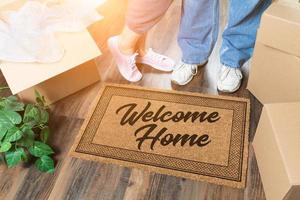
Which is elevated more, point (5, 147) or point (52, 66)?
point (52, 66)

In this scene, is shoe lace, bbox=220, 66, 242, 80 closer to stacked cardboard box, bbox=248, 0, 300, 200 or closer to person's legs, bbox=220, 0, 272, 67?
person's legs, bbox=220, 0, 272, 67

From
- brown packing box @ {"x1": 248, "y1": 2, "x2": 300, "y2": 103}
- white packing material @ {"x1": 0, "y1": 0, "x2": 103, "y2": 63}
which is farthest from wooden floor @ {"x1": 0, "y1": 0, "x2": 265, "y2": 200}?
Answer: white packing material @ {"x1": 0, "y1": 0, "x2": 103, "y2": 63}

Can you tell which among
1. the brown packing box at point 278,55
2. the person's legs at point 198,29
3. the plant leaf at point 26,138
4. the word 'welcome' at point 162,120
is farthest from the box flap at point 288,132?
the plant leaf at point 26,138

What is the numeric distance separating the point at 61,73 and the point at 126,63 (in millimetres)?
301

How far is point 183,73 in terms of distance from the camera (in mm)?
1312

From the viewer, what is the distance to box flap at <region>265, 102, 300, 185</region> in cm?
78

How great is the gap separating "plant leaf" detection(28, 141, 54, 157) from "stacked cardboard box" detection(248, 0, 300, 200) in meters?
0.73

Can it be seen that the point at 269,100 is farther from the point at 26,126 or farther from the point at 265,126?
the point at 26,126

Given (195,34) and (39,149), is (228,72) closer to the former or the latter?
(195,34)

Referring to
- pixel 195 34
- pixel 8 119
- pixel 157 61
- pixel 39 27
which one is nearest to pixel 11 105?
pixel 8 119

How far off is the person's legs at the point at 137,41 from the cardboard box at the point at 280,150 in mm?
528

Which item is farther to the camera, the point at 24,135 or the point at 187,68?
the point at 187,68

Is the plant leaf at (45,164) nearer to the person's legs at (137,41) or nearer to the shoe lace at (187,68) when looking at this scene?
the person's legs at (137,41)

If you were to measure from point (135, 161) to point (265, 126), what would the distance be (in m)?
0.46
